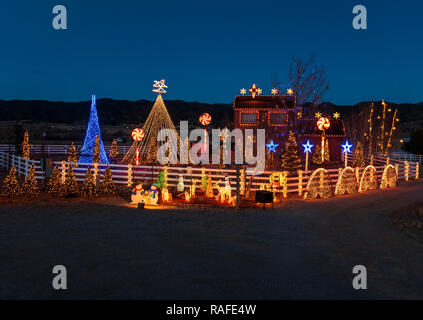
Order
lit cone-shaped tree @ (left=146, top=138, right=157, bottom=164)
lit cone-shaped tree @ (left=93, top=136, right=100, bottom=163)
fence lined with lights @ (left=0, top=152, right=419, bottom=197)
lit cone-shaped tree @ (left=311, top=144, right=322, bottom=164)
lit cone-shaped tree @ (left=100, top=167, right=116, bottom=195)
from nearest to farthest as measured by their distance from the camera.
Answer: lit cone-shaped tree @ (left=100, top=167, right=116, bottom=195) < fence lined with lights @ (left=0, top=152, right=419, bottom=197) < lit cone-shaped tree @ (left=93, top=136, right=100, bottom=163) < lit cone-shaped tree @ (left=146, top=138, right=157, bottom=164) < lit cone-shaped tree @ (left=311, top=144, right=322, bottom=164)

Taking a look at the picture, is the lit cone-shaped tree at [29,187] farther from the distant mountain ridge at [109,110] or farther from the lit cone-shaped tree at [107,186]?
the distant mountain ridge at [109,110]

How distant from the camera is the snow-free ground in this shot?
5.73 metres

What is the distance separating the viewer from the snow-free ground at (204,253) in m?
5.73

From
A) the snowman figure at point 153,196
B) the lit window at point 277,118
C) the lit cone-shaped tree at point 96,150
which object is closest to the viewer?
the snowman figure at point 153,196

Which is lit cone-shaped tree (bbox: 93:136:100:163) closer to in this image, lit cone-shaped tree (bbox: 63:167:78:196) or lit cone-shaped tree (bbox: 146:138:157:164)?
lit cone-shaped tree (bbox: 146:138:157:164)

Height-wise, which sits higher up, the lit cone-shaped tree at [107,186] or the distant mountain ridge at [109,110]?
the distant mountain ridge at [109,110]

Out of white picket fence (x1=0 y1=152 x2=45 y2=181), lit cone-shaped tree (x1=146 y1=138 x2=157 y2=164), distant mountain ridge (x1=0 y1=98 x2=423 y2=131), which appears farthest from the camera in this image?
distant mountain ridge (x1=0 y1=98 x2=423 y2=131)

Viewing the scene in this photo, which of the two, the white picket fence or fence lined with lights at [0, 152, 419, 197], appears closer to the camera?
fence lined with lights at [0, 152, 419, 197]

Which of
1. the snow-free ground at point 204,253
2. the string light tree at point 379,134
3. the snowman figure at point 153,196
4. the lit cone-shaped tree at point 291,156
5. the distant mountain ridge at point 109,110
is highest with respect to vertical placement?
the distant mountain ridge at point 109,110

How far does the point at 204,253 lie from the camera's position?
7660 mm

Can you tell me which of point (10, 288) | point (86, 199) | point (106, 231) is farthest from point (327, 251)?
point (86, 199)

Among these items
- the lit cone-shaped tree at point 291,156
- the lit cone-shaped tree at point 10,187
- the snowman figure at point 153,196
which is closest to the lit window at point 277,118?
the lit cone-shaped tree at point 291,156

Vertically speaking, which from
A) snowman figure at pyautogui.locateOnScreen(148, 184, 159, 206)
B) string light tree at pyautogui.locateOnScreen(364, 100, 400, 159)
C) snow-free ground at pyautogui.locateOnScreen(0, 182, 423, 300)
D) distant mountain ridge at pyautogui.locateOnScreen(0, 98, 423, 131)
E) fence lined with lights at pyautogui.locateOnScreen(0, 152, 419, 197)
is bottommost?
snow-free ground at pyautogui.locateOnScreen(0, 182, 423, 300)

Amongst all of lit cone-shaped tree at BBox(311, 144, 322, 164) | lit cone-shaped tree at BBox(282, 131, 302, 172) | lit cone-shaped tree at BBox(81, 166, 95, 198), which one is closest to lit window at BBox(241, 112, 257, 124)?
lit cone-shaped tree at BBox(311, 144, 322, 164)
